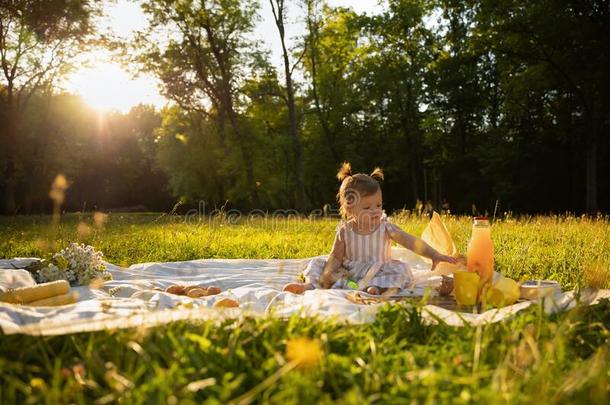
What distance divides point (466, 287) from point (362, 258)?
1.28m

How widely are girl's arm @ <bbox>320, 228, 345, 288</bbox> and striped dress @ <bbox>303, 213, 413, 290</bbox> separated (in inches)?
0.5

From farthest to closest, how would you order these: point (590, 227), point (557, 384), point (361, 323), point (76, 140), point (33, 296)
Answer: point (76, 140) < point (590, 227) < point (33, 296) < point (361, 323) < point (557, 384)

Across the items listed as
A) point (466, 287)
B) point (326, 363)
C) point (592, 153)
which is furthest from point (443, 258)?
point (592, 153)

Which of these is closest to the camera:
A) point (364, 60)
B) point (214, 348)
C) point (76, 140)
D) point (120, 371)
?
point (120, 371)

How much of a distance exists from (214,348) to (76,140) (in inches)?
1242

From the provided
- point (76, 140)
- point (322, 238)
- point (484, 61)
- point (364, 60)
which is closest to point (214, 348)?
point (322, 238)

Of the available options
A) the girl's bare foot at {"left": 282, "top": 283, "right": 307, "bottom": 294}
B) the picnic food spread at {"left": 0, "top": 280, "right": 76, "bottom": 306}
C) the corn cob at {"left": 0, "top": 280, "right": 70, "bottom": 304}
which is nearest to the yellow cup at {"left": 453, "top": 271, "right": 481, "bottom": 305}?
the girl's bare foot at {"left": 282, "top": 283, "right": 307, "bottom": 294}

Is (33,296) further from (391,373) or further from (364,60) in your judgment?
(364,60)

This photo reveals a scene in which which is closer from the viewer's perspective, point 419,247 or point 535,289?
point 535,289

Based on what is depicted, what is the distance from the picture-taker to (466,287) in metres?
3.62

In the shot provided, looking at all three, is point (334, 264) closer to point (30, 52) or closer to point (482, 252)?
point (482, 252)

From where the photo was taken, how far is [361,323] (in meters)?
2.50

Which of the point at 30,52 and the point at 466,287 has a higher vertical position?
the point at 30,52

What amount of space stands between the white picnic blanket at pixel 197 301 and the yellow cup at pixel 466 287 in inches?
8.5
